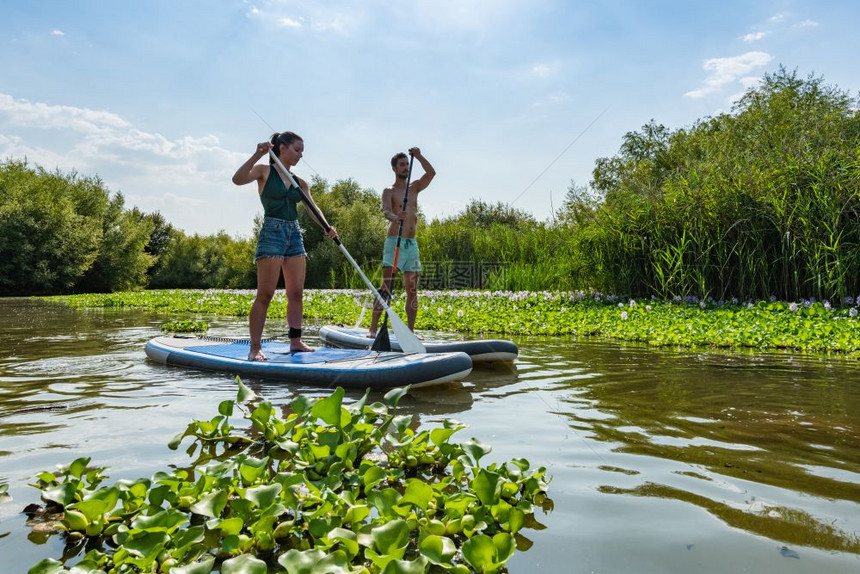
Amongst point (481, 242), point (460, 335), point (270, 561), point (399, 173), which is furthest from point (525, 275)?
point (270, 561)

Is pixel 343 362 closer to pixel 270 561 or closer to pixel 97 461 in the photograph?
pixel 97 461

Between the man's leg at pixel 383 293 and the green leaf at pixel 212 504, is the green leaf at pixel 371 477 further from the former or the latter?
the man's leg at pixel 383 293

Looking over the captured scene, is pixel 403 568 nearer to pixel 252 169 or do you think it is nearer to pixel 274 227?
pixel 274 227

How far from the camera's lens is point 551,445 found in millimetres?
3152

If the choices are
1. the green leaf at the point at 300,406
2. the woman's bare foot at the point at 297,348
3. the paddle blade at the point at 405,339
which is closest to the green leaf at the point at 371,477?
the green leaf at the point at 300,406

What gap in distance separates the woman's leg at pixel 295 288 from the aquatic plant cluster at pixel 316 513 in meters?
2.84

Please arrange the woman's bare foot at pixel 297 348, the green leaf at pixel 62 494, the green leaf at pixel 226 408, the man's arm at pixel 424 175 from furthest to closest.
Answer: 1. the man's arm at pixel 424 175
2. the woman's bare foot at pixel 297 348
3. the green leaf at pixel 226 408
4. the green leaf at pixel 62 494

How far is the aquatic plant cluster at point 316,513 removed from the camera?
5.69 ft

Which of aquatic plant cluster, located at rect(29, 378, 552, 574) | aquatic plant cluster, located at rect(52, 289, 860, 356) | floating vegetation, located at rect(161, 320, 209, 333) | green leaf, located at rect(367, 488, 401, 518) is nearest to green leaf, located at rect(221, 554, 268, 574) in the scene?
aquatic plant cluster, located at rect(29, 378, 552, 574)

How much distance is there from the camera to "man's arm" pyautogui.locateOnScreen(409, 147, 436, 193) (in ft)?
20.8

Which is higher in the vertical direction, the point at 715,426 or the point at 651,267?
the point at 651,267

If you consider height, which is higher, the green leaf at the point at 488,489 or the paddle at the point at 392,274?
the paddle at the point at 392,274

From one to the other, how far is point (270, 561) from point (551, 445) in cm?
170

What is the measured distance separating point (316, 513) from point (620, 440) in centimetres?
184
